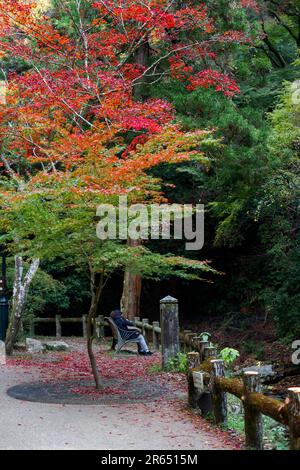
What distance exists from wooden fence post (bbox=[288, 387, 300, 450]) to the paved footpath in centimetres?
111

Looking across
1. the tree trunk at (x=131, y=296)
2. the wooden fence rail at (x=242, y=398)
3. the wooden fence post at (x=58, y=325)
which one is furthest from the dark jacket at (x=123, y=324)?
the wooden fence post at (x=58, y=325)

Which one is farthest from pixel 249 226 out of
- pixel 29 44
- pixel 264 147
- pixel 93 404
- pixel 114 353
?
pixel 93 404

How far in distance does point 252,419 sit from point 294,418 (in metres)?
1.00

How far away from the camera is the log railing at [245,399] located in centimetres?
520

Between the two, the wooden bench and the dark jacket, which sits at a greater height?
the dark jacket

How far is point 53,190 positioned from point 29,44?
9.81 m

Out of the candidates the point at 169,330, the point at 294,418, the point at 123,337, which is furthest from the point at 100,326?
the point at 294,418

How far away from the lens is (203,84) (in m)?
15.7

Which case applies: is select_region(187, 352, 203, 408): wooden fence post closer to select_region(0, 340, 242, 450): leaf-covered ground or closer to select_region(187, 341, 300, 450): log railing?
select_region(187, 341, 300, 450): log railing

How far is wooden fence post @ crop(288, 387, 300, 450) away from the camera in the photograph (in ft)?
16.7

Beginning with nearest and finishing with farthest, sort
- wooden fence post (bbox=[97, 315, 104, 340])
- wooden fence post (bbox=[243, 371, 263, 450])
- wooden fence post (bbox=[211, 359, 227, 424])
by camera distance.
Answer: wooden fence post (bbox=[243, 371, 263, 450]) → wooden fence post (bbox=[211, 359, 227, 424]) → wooden fence post (bbox=[97, 315, 104, 340])

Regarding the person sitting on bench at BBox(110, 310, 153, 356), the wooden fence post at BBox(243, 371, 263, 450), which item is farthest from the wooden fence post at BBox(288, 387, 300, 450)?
the person sitting on bench at BBox(110, 310, 153, 356)

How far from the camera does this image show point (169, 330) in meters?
11.2

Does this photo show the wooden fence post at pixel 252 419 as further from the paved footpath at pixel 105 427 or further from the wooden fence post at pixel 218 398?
the wooden fence post at pixel 218 398
